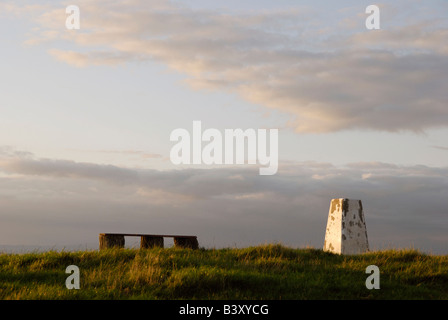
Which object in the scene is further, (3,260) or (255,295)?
(3,260)

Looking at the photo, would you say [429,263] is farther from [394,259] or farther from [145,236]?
[145,236]

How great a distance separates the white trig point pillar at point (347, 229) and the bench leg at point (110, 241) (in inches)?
270

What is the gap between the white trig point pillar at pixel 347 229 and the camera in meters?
16.1

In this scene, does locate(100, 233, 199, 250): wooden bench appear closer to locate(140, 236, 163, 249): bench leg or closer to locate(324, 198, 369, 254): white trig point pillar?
locate(140, 236, 163, 249): bench leg

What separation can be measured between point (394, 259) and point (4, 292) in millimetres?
10235

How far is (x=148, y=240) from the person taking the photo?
15.9m

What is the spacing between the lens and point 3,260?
1282cm

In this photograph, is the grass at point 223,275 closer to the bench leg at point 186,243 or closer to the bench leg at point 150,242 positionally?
the bench leg at point 186,243

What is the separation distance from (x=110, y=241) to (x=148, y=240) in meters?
1.21

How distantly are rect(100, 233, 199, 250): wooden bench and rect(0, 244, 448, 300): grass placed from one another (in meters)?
1.23

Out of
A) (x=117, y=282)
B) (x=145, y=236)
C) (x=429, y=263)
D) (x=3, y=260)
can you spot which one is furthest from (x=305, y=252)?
(x=3, y=260)

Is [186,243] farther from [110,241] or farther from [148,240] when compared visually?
[110,241]

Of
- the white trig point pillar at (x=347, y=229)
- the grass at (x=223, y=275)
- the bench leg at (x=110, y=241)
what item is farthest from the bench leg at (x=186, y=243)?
the white trig point pillar at (x=347, y=229)

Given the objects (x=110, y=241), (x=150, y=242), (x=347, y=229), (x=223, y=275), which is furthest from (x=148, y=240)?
(x=347, y=229)
